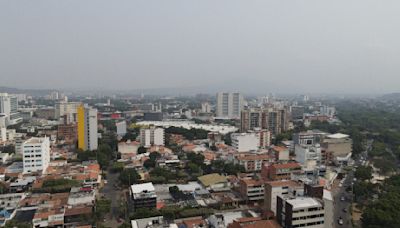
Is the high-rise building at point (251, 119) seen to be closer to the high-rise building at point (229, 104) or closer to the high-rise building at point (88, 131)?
the high-rise building at point (88, 131)

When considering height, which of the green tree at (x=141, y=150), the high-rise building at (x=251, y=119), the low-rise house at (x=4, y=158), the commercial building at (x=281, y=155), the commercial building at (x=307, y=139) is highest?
the high-rise building at (x=251, y=119)

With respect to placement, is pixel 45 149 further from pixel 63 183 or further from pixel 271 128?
pixel 271 128

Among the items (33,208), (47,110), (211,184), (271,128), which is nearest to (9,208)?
(33,208)

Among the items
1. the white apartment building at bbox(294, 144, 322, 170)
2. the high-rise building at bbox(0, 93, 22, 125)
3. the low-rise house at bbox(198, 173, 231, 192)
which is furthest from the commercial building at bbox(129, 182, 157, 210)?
the high-rise building at bbox(0, 93, 22, 125)

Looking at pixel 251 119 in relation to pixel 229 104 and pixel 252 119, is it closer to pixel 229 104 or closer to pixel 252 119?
pixel 252 119

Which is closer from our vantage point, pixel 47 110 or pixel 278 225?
pixel 278 225

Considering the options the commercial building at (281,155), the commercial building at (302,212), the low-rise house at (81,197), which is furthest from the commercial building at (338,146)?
the low-rise house at (81,197)

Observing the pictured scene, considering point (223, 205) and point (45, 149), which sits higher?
point (45, 149)
